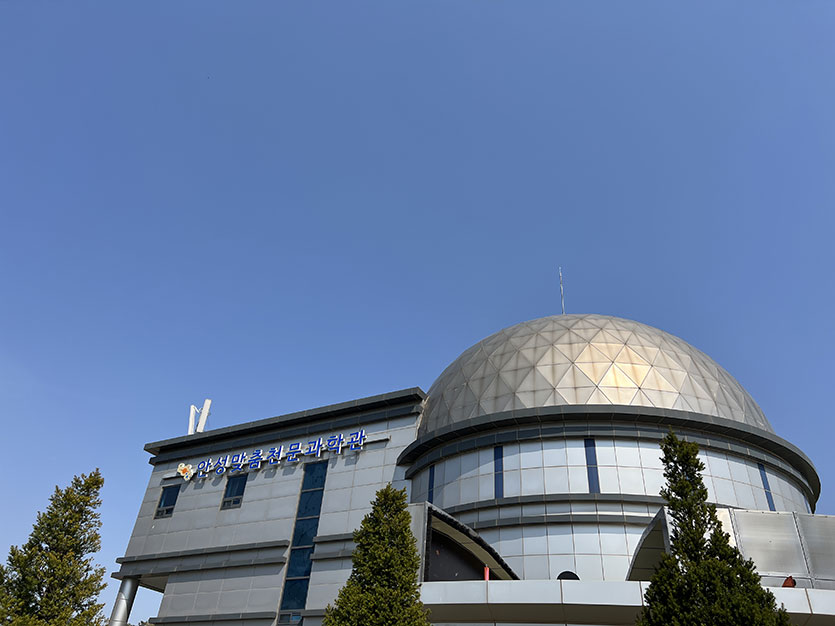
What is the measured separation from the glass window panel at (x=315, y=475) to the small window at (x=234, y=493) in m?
4.14

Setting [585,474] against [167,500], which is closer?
[585,474]

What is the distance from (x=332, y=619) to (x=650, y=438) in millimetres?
16245

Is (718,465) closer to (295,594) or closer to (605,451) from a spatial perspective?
(605,451)

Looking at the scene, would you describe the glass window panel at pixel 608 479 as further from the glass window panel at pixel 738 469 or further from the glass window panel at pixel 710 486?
the glass window panel at pixel 738 469

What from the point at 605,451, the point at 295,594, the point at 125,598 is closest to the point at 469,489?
the point at 605,451

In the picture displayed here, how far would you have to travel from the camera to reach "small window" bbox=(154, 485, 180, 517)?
118ft

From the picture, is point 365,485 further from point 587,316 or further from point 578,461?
point 587,316

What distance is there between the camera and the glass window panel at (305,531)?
2978 cm

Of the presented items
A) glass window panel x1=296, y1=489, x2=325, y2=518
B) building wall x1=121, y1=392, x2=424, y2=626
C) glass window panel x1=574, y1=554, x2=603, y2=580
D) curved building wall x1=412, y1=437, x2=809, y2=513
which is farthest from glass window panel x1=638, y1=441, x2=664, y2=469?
glass window panel x1=296, y1=489, x2=325, y2=518

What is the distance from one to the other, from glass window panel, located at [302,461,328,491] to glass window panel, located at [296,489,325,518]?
12.0 inches

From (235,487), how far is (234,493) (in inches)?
13.3

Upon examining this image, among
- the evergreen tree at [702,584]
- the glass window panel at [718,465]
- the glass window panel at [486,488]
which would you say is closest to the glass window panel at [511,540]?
Answer: the glass window panel at [486,488]

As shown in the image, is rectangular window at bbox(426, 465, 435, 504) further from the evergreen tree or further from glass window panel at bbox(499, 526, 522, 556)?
the evergreen tree

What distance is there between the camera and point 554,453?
2670 cm
